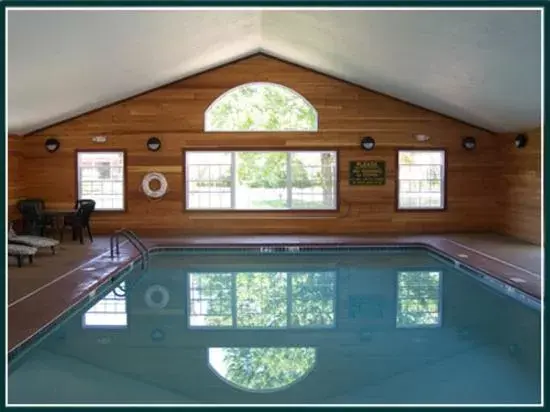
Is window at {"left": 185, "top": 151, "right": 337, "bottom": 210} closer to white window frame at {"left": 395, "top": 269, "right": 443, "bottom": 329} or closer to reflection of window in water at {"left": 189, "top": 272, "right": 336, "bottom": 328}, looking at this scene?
reflection of window in water at {"left": 189, "top": 272, "right": 336, "bottom": 328}

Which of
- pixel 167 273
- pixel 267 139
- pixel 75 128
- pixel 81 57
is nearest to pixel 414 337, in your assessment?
pixel 167 273

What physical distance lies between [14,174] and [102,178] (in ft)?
4.88

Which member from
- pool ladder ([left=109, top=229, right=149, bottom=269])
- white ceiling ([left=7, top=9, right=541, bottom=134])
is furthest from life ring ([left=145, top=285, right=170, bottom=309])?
white ceiling ([left=7, top=9, right=541, bottom=134])

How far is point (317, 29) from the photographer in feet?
27.3

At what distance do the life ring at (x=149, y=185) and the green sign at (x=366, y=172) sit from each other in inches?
132

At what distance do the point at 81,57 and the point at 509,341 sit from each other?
18.2ft

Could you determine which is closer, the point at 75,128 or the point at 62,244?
the point at 62,244

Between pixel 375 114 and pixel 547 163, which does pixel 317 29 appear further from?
pixel 547 163

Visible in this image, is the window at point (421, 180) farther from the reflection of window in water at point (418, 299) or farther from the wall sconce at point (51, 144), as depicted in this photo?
the wall sconce at point (51, 144)

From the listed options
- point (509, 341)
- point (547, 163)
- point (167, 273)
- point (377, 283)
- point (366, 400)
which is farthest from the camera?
point (167, 273)

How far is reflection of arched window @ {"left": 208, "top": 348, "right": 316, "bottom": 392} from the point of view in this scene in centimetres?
447

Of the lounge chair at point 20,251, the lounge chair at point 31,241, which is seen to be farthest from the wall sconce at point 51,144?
the lounge chair at point 20,251

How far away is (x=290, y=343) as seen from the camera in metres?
5.48

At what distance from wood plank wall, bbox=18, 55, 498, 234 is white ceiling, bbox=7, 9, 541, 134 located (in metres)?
0.39
